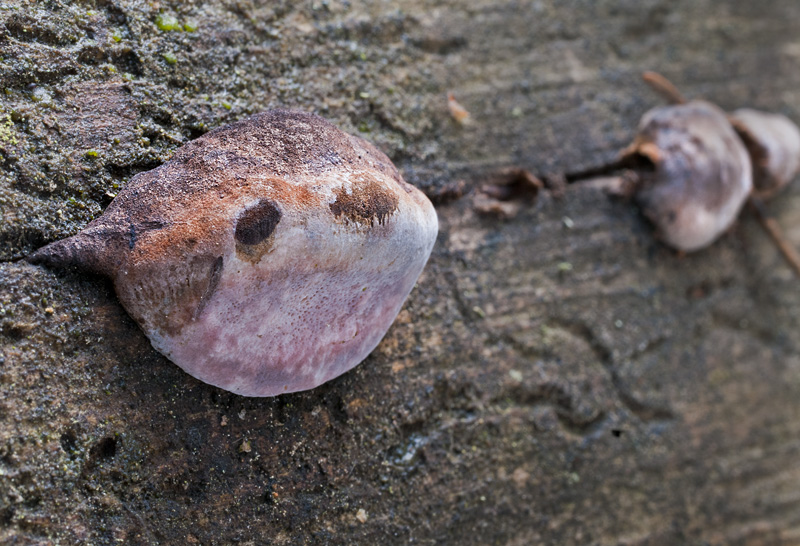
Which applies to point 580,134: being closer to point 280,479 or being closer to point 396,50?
point 396,50

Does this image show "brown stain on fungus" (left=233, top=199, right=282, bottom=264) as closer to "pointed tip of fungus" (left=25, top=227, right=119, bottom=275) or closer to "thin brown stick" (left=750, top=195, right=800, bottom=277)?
"pointed tip of fungus" (left=25, top=227, right=119, bottom=275)

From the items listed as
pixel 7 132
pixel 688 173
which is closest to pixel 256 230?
pixel 7 132

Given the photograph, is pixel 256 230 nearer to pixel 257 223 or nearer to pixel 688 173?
pixel 257 223

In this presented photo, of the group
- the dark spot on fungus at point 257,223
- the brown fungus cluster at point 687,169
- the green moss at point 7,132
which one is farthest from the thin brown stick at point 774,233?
the green moss at point 7,132

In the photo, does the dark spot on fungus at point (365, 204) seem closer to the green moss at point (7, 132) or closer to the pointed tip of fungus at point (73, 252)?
the pointed tip of fungus at point (73, 252)

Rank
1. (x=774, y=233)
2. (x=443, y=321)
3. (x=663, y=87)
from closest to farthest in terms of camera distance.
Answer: (x=443, y=321) < (x=663, y=87) < (x=774, y=233)

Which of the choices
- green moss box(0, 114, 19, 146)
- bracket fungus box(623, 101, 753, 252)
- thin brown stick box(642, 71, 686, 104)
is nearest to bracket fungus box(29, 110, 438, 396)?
green moss box(0, 114, 19, 146)
